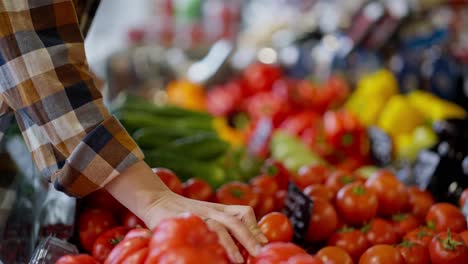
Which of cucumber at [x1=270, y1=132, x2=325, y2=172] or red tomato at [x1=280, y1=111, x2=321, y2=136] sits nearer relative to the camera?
cucumber at [x1=270, y1=132, x2=325, y2=172]

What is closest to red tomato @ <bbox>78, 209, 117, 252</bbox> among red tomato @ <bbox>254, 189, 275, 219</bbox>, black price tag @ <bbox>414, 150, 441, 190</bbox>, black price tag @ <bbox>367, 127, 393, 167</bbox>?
red tomato @ <bbox>254, 189, 275, 219</bbox>

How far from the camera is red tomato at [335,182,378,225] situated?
6.34 ft

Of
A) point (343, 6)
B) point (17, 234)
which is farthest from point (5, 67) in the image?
point (343, 6)

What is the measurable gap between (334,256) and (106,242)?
0.62 m

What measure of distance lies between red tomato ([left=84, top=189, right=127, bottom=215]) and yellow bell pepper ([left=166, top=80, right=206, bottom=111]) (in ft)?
7.45

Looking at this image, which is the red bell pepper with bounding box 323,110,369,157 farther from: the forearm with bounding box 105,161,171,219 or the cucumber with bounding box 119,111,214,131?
the forearm with bounding box 105,161,171,219

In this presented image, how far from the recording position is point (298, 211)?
1899 mm

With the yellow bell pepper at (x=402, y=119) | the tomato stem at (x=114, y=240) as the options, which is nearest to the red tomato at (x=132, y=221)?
the tomato stem at (x=114, y=240)

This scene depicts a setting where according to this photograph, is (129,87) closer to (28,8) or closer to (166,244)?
(28,8)

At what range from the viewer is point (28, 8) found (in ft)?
4.60

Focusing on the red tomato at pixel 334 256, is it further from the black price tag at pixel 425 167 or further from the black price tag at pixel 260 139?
the black price tag at pixel 260 139

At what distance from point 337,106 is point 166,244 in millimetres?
2926

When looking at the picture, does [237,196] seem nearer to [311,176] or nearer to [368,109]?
[311,176]

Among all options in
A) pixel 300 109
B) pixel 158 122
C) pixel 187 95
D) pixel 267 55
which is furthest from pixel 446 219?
pixel 267 55
